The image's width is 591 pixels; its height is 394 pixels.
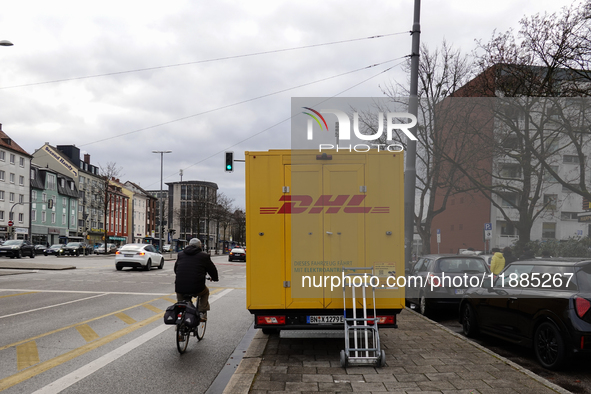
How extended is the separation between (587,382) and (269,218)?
4.29m

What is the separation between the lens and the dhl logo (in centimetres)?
679

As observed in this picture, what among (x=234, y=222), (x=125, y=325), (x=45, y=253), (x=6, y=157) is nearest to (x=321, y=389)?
(x=125, y=325)

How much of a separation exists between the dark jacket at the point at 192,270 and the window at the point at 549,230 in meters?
13.0

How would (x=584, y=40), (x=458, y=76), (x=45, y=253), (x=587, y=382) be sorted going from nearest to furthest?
(x=587, y=382), (x=584, y=40), (x=458, y=76), (x=45, y=253)

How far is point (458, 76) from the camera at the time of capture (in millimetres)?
21141

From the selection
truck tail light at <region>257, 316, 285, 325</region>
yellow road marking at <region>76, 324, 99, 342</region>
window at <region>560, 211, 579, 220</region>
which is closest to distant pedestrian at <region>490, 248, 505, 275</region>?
window at <region>560, 211, 579, 220</region>

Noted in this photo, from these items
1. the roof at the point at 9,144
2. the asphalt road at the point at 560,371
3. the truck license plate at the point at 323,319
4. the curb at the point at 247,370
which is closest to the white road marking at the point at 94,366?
the curb at the point at 247,370

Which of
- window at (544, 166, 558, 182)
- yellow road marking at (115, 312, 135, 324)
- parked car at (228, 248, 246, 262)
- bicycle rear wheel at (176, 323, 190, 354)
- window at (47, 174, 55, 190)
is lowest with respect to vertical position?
parked car at (228, 248, 246, 262)

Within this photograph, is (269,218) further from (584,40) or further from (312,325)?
(584,40)

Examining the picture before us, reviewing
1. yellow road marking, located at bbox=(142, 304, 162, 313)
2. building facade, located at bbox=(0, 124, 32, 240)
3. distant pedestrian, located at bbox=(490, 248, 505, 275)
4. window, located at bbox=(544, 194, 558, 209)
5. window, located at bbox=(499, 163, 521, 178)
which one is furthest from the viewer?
building facade, located at bbox=(0, 124, 32, 240)

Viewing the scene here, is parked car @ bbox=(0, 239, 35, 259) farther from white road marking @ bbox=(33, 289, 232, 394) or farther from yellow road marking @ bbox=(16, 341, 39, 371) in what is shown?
yellow road marking @ bbox=(16, 341, 39, 371)

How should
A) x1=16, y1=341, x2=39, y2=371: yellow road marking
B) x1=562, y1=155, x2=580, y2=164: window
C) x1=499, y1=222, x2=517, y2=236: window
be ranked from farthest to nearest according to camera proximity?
x1=499, y1=222, x2=517, y2=236: window < x1=562, y1=155, x2=580, y2=164: window < x1=16, y1=341, x2=39, y2=371: yellow road marking

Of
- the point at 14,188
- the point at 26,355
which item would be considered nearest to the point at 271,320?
the point at 26,355

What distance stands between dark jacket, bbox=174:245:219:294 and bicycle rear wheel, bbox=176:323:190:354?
591 mm
